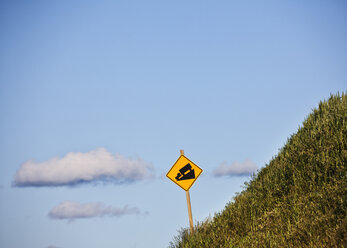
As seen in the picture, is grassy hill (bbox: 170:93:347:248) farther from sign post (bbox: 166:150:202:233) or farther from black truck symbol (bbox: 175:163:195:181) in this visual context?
black truck symbol (bbox: 175:163:195:181)

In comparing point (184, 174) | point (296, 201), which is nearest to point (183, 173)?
point (184, 174)

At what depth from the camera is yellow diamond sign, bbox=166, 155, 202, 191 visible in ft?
52.9

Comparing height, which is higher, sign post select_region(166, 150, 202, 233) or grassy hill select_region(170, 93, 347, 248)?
sign post select_region(166, 150, 202, 233)

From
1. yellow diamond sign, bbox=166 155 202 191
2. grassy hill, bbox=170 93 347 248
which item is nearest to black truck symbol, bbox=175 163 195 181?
yellow diamond sign, bbox=166 155 202 191

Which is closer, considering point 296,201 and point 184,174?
point 296,201

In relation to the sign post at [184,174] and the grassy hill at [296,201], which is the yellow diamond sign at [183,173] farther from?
the grassy hill at [296,201]

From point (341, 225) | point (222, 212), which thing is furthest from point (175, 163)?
point (341, 225)

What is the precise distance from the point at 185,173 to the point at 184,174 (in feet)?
0.19

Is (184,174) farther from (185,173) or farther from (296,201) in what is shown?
(296,201)

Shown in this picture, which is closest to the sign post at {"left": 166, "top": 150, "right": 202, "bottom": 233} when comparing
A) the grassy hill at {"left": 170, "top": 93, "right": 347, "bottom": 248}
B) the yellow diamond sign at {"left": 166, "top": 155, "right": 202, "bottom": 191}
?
the yellow diamond sign at {"left": 166, "top": 155, "right": 202, "bottom": 191}

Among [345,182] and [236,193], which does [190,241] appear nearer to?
[236,193]

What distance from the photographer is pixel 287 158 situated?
16.9 meters

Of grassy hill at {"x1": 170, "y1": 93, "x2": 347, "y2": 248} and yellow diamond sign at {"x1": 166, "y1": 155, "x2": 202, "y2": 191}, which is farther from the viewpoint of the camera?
yellow diamond sign at {"x1": 166, "y1": 155, "x2": 202, "y2": 191}

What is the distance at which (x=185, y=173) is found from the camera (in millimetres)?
16156
